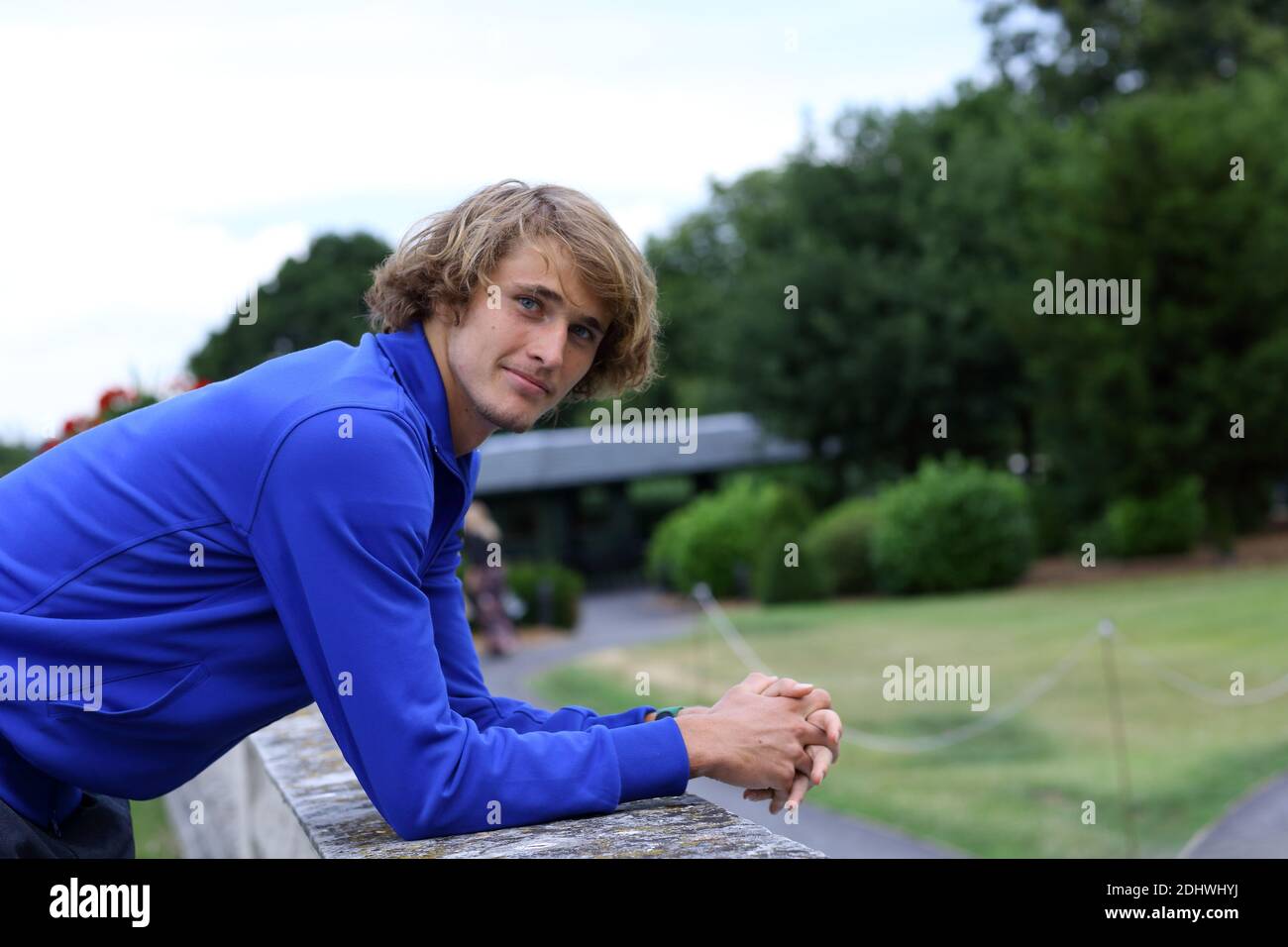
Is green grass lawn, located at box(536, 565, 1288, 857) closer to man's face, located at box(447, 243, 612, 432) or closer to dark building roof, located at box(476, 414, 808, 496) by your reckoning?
man's face, located at box(447, 243, 612, 432)

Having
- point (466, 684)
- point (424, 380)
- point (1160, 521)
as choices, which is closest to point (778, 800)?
point (466, 684)

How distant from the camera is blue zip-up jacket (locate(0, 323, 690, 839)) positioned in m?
2.26

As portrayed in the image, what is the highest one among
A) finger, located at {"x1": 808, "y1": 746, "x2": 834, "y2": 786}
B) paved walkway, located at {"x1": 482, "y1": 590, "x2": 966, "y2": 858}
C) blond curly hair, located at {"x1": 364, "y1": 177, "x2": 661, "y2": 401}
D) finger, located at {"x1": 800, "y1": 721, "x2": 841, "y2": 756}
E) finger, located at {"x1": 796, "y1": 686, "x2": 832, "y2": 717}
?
blond curly hair, located at {"x1": 364, "y1": 177, "x2": 661, "y2": 401}

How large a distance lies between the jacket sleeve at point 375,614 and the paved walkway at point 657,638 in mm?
906

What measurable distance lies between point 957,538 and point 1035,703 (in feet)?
43.9

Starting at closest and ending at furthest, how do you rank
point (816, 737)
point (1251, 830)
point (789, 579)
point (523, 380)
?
point (523, 380) → point (816, 737) → point (1251, 830) → point (789, 579)

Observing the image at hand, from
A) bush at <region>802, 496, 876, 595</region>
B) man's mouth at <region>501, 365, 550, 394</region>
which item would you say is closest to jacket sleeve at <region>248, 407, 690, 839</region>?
man's mouth at <region>501, 365, 550, 394</region>

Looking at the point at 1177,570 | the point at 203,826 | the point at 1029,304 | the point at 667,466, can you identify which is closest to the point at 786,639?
the point at 1177,570

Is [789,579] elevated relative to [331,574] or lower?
lower

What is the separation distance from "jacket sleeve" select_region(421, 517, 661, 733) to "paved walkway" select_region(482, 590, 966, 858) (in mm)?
416

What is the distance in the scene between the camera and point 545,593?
2381cm

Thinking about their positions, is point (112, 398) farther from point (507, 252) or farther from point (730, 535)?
point (730, 535)

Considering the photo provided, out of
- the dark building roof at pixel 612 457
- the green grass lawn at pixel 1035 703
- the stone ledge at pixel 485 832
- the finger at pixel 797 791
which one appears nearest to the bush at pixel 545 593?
the green grass lawn at pixel 1035 703
